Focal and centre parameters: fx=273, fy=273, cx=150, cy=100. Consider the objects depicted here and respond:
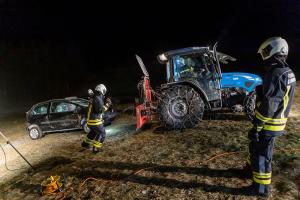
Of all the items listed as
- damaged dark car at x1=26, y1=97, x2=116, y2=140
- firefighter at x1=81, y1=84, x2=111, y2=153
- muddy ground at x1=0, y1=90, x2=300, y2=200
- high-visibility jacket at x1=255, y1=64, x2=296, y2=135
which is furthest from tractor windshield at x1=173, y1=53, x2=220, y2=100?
high-visibility jacket at x1=255, y1=64, x2=296, y2=135

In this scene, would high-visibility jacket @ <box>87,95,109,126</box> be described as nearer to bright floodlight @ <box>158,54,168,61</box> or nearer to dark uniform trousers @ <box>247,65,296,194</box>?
bright floodlight @ <box>158,54,168,61</box>

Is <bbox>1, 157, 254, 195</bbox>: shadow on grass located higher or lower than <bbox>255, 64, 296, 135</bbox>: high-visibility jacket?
lower

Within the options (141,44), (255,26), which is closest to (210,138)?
(255,26)

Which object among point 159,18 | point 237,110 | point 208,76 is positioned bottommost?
point 237,110

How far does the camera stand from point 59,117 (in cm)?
1214

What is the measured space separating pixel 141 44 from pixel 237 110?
26.6 metres

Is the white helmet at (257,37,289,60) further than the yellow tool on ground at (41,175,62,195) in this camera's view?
No

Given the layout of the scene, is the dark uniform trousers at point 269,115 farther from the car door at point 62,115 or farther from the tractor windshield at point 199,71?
the car door at point 62,115

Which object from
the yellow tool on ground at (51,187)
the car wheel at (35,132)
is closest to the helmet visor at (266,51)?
the yellow tool on ground at (51,187)

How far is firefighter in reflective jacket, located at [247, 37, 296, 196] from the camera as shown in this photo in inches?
170

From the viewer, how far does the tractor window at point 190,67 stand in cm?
907

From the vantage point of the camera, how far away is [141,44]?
3453 centimetres

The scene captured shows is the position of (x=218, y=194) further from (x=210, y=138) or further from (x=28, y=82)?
(x=28, y=82)

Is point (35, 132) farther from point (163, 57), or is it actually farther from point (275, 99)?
point (275, 99)
